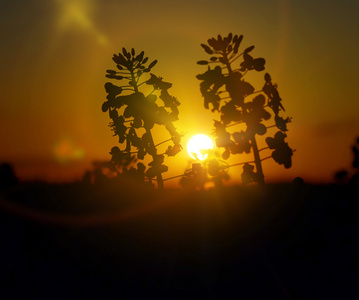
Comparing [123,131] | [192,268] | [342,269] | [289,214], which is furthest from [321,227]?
[123,131]

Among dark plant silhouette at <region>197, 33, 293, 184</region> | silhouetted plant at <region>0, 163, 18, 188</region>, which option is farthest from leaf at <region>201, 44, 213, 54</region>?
silhouetted plant at <region>0, 163, 18, 188</region>

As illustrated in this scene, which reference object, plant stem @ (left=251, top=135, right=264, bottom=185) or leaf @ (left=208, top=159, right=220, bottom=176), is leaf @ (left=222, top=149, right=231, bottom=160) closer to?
leaf @ (left=208, top=159, right=220, bottom=176)

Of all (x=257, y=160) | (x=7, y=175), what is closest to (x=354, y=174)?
(x=257, y=160)

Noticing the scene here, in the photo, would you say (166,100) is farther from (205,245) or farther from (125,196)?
(205,245)

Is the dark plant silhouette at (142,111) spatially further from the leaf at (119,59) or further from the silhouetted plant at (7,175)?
the silhouetted plant at (7,175)

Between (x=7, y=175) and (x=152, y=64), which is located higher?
(x=152, y=64)

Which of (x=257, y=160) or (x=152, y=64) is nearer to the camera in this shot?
(x=257, y=160)

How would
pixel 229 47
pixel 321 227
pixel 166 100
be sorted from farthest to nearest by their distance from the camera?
pixel 166 100 < pixel 229 47 < pixel 321 227

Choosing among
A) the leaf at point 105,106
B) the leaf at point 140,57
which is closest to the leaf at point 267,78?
the leaf at point 140,57

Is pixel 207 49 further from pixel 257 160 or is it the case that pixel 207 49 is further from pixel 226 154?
pixel 257 160
